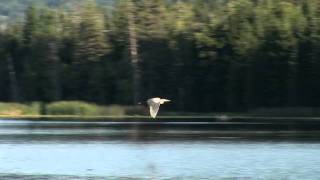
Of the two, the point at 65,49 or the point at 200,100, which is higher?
the point at 65,49

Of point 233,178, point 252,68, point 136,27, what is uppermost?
point 136,27

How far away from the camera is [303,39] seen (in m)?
91.2

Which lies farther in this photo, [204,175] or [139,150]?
[139,150]

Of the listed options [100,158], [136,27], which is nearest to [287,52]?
[136,27]

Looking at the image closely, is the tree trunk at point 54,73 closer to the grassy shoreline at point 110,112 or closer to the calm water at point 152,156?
the grassy shoreline at point 110,112

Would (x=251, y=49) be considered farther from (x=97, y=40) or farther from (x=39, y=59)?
(x=39, y=59)

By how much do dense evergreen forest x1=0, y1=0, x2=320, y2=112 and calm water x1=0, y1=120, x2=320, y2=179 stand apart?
4532 centimetres

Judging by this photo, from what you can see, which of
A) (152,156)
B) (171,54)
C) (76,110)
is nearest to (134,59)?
(171,54)

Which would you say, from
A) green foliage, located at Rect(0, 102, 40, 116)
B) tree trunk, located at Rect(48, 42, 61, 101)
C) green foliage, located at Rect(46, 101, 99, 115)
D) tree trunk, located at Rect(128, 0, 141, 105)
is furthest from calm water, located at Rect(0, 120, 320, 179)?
tree trunk, located at Rect(48, 42, 61, 101)

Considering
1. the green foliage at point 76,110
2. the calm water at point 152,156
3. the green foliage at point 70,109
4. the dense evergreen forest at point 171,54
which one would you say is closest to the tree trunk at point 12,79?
the dense evergreen forest at point 171,54

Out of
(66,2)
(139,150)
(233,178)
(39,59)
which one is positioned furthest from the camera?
(66,2)

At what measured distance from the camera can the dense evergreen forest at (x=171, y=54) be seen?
92500 mm

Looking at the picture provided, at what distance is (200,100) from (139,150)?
60088 mm

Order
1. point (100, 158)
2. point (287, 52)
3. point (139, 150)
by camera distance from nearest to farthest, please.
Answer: point (100, 158)
point (139, 150)
point (287, 52)
